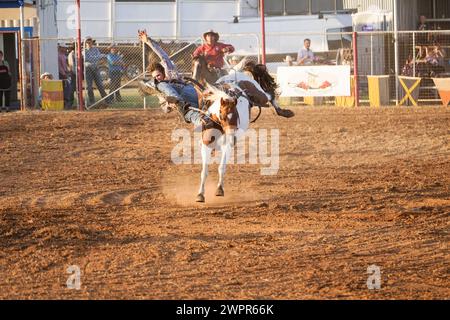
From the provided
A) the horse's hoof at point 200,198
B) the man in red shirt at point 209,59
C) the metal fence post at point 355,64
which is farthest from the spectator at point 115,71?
the horse's hoof at point 200,198

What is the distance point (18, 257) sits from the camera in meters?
10.1

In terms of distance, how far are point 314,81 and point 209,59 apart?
857 cm

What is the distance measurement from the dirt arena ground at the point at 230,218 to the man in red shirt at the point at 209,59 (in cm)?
173

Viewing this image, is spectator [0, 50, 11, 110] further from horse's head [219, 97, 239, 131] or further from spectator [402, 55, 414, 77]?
horse's head [219, 97, 239, 131]

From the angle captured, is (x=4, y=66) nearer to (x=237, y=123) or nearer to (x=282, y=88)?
(x=282, y=88)

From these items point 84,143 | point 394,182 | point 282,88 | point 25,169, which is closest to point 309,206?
point 394,182

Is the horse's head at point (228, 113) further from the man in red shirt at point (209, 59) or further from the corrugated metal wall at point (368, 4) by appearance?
the corrugated metal wall at point (368, 4)

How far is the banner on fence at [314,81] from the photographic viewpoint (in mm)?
28422

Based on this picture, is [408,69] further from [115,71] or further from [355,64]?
[115,71]

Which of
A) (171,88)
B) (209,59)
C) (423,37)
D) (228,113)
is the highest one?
(423,37)

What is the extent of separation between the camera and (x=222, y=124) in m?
13.6

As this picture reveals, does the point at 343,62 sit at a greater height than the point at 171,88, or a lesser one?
greater

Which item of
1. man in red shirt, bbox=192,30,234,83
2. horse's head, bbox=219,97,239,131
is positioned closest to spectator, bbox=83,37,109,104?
man in red shirt, bbox=192,30,234,83

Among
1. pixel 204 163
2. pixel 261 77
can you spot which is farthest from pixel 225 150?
pixel 261 77
